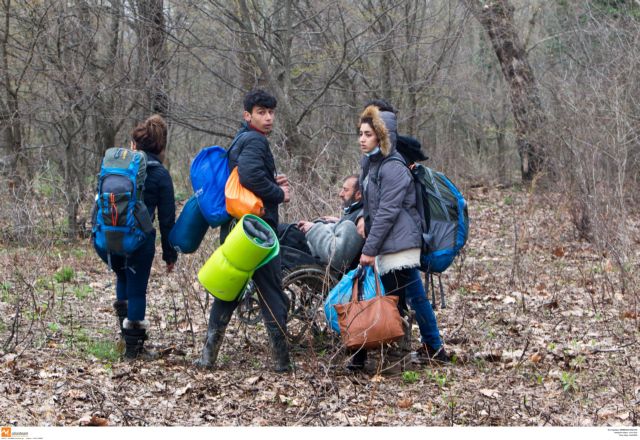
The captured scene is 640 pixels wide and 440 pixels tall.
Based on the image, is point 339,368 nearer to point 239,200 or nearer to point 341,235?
point 341,235

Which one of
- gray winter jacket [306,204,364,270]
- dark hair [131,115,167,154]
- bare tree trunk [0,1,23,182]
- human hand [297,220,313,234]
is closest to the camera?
dark hair [131,115,167,154]

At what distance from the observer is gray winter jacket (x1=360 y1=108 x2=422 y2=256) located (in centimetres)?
584

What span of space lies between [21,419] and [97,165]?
9.45 meters

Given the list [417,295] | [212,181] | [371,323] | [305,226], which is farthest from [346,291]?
[212,181]

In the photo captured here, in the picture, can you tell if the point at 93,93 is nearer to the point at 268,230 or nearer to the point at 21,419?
the point at 268,230

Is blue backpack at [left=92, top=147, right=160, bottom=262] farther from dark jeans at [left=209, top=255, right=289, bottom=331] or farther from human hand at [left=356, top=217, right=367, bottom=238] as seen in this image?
human hand at [left=356, top=217, right=367, bottom=238]

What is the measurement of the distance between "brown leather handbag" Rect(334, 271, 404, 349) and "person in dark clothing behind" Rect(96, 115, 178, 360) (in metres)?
1.47

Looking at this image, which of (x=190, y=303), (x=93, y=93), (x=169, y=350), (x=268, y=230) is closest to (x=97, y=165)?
(x=93, y=93)

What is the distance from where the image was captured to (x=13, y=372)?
5.72 metres

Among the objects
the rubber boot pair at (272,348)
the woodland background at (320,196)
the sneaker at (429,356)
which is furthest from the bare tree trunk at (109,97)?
the sneaker at (429,356)

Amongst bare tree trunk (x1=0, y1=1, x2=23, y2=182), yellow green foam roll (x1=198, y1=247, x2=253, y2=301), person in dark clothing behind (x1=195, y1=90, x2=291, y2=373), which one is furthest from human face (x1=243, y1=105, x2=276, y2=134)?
bare tree trunk (x1=0, y1=1, x2=23, y2=182)

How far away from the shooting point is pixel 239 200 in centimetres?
585
